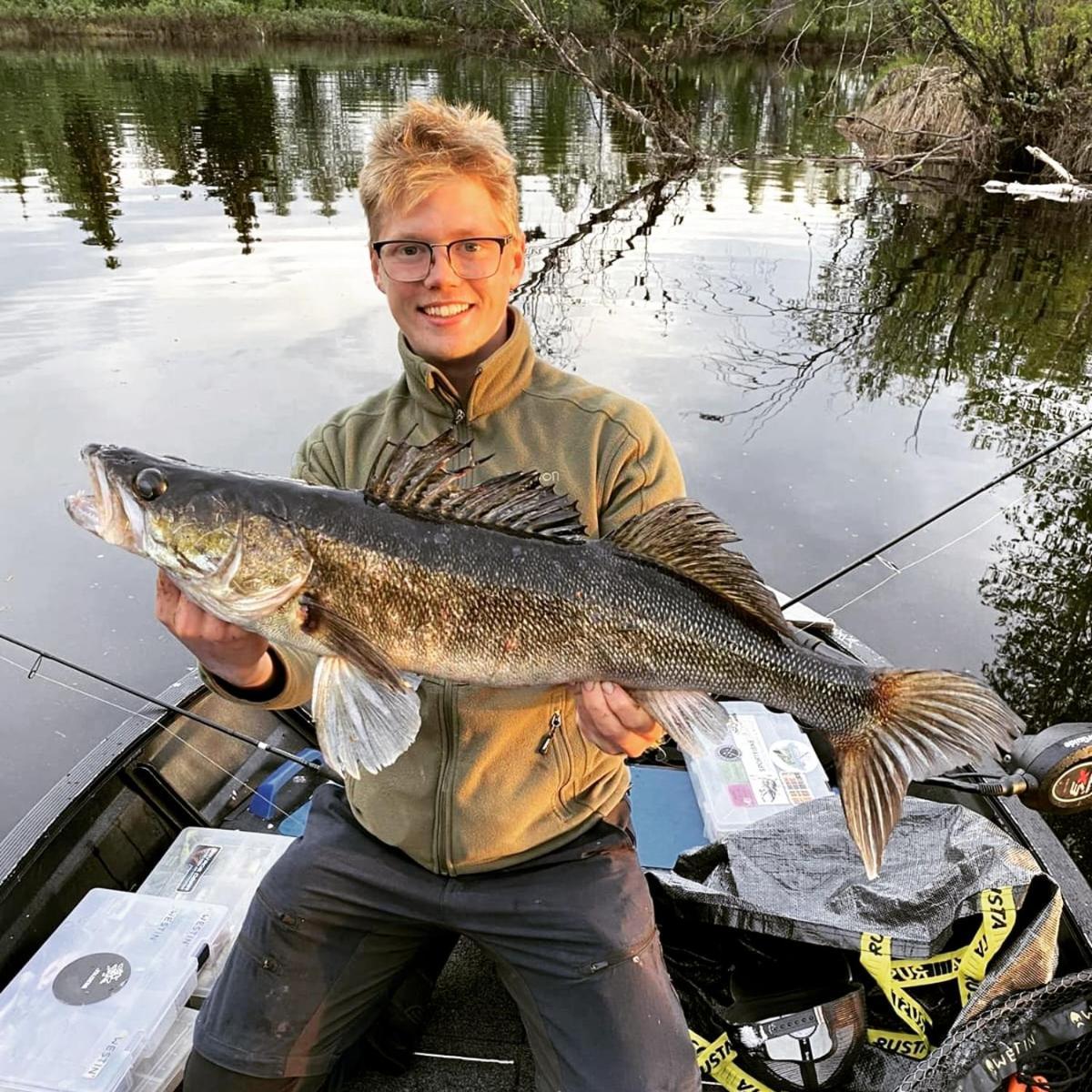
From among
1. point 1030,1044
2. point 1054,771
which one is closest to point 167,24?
point 1054,771

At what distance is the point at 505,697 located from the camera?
217 cm

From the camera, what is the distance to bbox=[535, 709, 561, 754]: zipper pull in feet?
7.23

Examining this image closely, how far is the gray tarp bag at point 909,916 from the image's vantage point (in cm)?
241

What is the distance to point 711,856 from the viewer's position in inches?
112

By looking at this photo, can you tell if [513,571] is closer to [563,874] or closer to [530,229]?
[563,874]

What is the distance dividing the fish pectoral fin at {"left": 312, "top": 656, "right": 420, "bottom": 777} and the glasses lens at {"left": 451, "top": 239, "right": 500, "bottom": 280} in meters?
1.06

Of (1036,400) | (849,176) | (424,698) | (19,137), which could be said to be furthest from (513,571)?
(19,137)

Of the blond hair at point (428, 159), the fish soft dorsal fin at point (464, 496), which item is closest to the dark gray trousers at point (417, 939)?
the fish soft dorsal fin at point (464, 496)

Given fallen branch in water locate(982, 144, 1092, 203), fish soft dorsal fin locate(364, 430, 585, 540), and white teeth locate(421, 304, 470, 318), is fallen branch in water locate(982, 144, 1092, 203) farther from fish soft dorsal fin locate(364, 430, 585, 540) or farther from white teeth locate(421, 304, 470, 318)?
fish soft dorsal fin locate(364, 430, 585, 540)

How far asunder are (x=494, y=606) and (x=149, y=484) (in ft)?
2.60

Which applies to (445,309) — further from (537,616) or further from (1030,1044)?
(1030,1044)

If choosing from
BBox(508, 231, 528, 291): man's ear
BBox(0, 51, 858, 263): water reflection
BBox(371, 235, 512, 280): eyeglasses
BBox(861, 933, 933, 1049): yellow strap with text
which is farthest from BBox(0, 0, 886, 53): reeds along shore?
BBox(861, 933, 933, 1049): yellow strap with text

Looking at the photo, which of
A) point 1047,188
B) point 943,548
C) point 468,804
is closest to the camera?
point 468,804

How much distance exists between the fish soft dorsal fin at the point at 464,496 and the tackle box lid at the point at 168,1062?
1.55 metres
